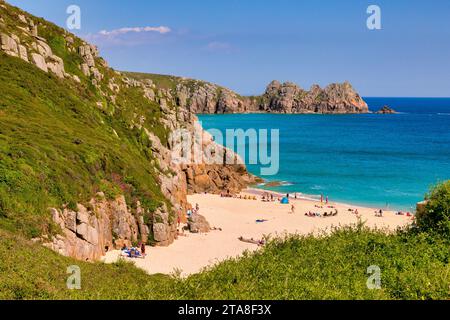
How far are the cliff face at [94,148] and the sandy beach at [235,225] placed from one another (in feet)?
8.87

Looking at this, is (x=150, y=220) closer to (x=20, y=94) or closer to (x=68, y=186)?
(x=68, y=186)

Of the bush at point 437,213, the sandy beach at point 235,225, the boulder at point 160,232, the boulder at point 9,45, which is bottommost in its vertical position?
the sandy beach at point 235,225

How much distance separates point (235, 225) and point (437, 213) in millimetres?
29245

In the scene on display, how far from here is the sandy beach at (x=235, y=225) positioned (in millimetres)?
35938

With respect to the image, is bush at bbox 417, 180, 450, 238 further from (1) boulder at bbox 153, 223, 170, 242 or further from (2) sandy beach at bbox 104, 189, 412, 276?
(1) boulder at bbox 153, 223, 170, 242

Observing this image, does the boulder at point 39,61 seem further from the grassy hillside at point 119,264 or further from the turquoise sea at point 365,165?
the turquoise sea at point 365,165

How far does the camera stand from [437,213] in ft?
88.0

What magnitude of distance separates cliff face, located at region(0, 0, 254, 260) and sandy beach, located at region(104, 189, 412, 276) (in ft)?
8.87

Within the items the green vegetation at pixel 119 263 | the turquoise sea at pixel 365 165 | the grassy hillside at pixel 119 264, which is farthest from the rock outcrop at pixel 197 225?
the turquoise sea at pixel 365 165

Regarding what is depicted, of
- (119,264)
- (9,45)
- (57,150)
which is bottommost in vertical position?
(119,264)

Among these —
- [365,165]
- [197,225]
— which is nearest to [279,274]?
[197,225]

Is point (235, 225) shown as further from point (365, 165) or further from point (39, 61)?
point (365, 165)

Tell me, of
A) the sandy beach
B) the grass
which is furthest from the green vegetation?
the sandy beach

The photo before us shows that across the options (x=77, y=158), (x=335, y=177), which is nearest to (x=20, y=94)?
(x=77, y=158)
